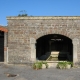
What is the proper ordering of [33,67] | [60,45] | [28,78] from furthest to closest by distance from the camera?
[60,45] → [33,67] → [28,78]

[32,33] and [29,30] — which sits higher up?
[29,30]

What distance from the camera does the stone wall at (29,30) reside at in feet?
55.2

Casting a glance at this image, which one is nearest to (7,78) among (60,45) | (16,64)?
(16,64)

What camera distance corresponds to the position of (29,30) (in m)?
17.1

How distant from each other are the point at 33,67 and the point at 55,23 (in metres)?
3.94

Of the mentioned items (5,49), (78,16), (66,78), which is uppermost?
(78,16)

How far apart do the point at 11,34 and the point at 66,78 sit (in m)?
7.25

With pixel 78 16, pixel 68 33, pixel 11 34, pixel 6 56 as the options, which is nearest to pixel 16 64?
pixel 6 56

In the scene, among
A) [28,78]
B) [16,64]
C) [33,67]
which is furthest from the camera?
[16,64]

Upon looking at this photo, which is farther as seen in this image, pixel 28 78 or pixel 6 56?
pixel 6 56

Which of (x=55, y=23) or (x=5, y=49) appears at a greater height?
(x=55, y=23)

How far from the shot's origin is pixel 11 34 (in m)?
17.4

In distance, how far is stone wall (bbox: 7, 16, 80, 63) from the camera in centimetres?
1683

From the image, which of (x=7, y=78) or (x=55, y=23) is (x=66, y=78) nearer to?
(x=7, y=78)
